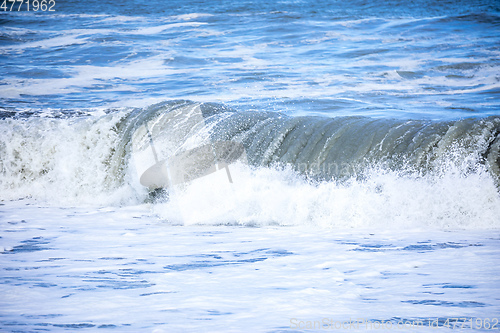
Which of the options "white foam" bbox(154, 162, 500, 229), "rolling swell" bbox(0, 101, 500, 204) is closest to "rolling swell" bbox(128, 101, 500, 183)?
"rolling swell" bbox(0, 101, 500, 204)

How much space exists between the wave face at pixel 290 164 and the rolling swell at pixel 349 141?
0.05 ft

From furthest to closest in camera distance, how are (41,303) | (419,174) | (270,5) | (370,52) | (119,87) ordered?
(270,5) → (370,52) → (119,87) → (419,174) → (41,303)

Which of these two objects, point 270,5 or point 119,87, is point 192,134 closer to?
point 119,87

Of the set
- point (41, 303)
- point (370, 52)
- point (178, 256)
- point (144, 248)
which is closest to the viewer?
point (41, 303)

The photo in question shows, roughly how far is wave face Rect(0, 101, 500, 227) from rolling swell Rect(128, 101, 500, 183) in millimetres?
14

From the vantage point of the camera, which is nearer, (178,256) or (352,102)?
(178,256)

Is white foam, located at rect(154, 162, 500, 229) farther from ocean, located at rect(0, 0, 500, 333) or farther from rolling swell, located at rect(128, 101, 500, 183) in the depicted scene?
rolling swell, located at rect(128, 101, 500, 183)

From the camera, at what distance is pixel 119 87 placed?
14.6m

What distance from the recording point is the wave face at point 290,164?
17.2 feet

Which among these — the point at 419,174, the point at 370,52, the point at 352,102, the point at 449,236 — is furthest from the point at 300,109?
the point at 370,52

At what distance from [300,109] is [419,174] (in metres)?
5.21

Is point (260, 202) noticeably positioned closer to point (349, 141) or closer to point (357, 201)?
point (357, 201)

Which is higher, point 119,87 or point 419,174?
point 119,87

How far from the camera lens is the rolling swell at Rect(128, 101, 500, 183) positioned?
17.5 feet
